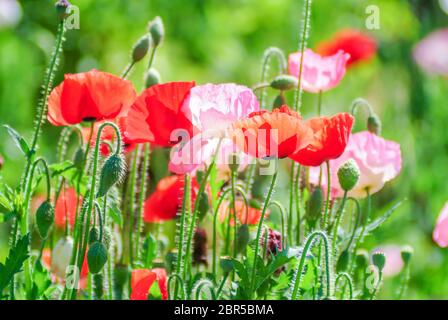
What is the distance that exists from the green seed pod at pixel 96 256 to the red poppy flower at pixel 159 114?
15 cm

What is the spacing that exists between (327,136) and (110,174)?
10.2 inches

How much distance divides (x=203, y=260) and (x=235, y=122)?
37 cm

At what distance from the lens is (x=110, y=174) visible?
1103 millimetres

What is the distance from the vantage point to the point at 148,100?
3.73ft

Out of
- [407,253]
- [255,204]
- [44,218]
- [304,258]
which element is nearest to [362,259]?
[407,253]

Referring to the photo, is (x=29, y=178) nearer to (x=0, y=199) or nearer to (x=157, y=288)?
(x=0, y=199)

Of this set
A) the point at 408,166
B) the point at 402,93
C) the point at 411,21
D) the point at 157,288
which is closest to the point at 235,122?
the point at 157,288

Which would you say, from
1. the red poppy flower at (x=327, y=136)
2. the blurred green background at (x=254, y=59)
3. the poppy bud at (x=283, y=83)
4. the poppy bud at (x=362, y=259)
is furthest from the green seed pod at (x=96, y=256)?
the blurred green background at (x=254, y=59)

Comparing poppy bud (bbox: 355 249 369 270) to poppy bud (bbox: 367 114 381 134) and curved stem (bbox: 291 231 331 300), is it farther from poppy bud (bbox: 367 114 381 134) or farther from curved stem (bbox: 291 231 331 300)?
curved stem (bbox: 291 231 331 300)

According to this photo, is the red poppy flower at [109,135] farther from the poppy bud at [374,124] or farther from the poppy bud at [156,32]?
the poppy bud at [374,124]

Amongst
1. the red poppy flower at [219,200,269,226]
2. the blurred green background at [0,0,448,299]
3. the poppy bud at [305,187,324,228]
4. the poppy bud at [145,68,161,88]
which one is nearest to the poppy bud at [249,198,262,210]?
the red poppy flower at [219,200,269,226]

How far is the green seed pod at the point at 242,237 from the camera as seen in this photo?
1229mm

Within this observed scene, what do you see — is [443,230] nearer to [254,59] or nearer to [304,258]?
[304,258]

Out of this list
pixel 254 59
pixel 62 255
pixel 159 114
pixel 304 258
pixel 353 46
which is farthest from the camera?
pixel 254 59
